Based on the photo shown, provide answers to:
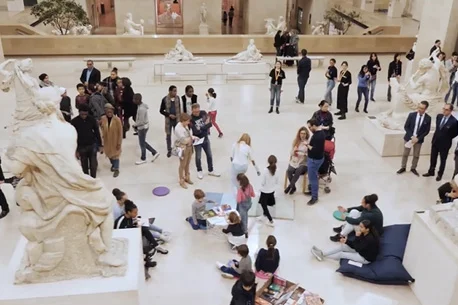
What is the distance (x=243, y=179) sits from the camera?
21.9ft

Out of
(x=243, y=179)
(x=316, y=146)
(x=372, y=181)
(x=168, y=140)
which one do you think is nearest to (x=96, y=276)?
(x=243, y=179)

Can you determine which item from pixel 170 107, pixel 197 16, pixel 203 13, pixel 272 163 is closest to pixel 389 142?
pixel 272 163

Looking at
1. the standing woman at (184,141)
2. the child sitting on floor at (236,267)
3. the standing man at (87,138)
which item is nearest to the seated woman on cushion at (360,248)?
the child sitting on floor at (236,267)

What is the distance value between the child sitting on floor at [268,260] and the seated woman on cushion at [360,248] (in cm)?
84

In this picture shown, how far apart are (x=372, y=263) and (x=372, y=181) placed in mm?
2725

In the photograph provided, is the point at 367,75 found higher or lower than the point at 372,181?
higher

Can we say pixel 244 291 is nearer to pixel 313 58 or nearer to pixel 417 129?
pixel 417 129

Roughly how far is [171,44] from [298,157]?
11312 millimetres

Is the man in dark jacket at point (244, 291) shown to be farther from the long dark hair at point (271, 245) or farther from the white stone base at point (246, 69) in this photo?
the white stone base at point (246, 69)

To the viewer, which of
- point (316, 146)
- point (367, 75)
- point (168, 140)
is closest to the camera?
point (316, 146)

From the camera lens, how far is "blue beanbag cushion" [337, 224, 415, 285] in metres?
6.24

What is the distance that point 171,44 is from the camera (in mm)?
18016

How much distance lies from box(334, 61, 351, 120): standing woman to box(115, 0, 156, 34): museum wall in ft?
45.6

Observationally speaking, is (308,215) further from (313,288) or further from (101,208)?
(101,208)
